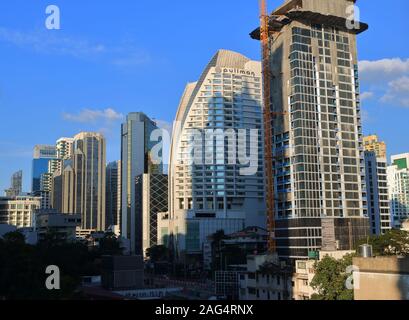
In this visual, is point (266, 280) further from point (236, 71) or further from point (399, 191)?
point (399, 191)

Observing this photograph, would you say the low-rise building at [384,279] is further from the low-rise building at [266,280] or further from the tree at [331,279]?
the low-rise building at [266,280]

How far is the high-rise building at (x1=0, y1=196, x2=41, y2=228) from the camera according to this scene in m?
142

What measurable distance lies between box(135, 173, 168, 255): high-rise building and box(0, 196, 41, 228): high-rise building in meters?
34.2

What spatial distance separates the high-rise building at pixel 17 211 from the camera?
142375 mm

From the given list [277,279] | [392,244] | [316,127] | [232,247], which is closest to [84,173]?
[232,247]

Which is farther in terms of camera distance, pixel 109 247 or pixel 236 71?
pixel 236 71

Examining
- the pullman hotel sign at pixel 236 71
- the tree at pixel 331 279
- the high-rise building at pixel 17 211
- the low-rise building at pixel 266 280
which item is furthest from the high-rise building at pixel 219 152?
the tree at pixel 331 279

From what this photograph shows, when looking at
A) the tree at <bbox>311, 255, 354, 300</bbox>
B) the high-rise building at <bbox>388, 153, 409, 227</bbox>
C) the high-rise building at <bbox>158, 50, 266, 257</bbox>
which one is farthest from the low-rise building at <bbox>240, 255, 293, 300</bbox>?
the high-rise building at <bbox>388, 153, 409, 227</bbox>

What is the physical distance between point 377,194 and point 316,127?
34.3 m

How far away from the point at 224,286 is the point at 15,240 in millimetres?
26086

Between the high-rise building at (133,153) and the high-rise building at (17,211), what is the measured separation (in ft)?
140

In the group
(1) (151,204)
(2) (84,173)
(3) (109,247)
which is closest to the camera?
(3) (109,247)

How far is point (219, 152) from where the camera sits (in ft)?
407

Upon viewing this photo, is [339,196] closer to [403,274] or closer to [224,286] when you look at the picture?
[224,286]
